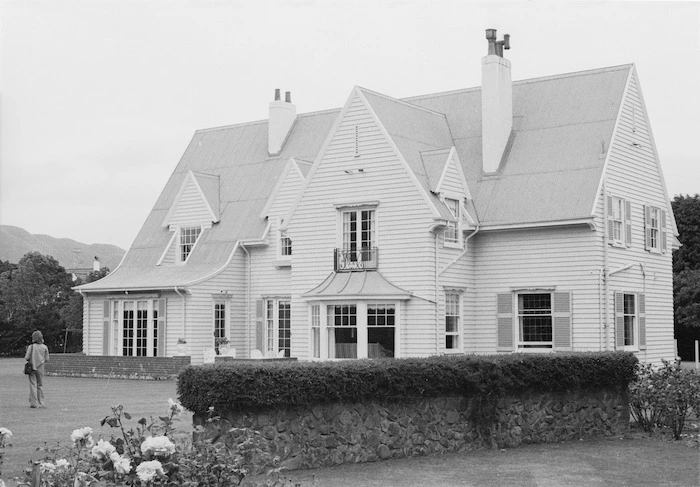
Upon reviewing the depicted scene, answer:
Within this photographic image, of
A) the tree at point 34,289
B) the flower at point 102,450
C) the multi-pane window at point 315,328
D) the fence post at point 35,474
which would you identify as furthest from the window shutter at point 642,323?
the tree at point 34,289

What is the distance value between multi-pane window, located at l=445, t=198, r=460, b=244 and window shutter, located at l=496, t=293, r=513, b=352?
89.2 inches

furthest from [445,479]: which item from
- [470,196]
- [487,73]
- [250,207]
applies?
[250,207]

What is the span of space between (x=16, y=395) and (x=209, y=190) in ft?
46.8

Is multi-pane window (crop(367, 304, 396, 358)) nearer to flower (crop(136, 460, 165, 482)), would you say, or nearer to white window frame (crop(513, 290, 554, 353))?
white window frame (crop(513, 290, 554, 353))

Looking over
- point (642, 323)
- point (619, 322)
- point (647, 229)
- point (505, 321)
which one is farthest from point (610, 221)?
point (505, 321)

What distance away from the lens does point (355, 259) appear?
2972cm

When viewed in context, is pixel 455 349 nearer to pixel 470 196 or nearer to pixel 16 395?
pixel 470 196

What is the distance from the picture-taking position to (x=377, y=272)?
29109mm

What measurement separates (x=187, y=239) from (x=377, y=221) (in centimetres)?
1217

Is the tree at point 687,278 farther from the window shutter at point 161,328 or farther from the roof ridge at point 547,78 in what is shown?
the window shutter at point 161,328

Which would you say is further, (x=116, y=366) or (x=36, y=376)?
(x=116, y=366)

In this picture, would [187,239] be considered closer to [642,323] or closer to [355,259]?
[355,259]

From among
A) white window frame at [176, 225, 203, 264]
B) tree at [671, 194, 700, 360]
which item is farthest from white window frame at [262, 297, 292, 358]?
tree at [671, 194, 700, 360]

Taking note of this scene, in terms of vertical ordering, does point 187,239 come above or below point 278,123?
below
